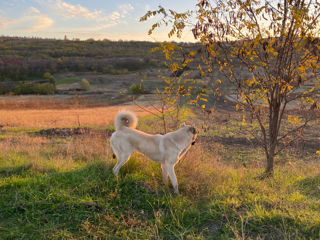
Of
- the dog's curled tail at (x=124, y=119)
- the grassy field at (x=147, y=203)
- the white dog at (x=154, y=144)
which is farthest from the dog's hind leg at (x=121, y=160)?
the dog's curled tail at (x=124, y=119)

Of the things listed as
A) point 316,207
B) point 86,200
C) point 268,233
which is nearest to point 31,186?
point 86,200

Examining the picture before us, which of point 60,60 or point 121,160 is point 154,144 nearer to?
point 121,160

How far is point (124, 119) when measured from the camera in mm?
6043

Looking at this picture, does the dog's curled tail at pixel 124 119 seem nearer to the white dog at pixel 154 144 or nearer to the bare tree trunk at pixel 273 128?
the white dog at pixel 154 144

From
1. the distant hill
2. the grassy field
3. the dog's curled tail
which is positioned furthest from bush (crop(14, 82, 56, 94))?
the dog's curled tail

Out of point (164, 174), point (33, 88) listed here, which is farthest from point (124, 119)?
point (33, 88)

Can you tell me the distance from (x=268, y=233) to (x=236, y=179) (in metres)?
2.22

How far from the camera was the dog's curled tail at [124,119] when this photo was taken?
5.91 meters

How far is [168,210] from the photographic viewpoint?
479cm

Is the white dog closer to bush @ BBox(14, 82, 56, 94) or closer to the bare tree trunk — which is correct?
the bare tree trunk

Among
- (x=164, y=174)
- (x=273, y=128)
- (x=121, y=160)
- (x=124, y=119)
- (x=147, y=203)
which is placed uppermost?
(x=124, y=119)

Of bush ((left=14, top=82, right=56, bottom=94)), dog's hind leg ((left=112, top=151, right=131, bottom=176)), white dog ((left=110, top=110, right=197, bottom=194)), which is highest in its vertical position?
white dog ((left=110, top=110, right=197, bottom=194))

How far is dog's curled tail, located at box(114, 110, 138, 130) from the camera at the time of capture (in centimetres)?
591

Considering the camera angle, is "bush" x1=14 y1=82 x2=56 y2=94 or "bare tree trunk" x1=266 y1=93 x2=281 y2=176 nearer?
"bare tree trunk" x1=266 y1=93 x2=281 y2=176
